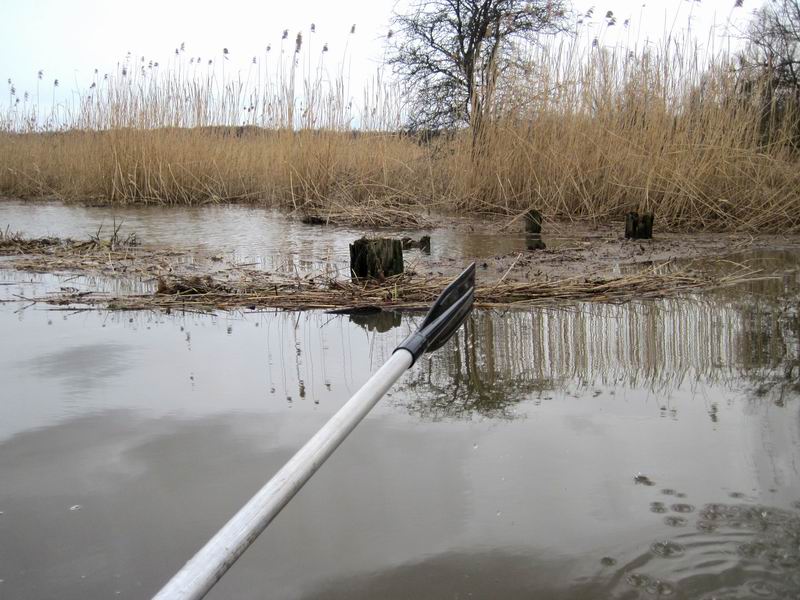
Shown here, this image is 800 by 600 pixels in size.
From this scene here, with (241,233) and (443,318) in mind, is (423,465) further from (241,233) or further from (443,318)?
(241,233)

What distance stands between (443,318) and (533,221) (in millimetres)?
3998

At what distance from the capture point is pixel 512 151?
6598mm

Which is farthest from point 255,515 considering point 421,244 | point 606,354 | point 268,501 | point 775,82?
point 775,82

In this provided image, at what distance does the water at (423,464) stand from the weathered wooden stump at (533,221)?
318 cm

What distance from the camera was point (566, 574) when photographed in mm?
1079

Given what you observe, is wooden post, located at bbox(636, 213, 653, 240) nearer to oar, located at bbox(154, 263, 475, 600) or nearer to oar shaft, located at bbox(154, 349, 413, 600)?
oar, located at bbox(154, 263, 475, 600)

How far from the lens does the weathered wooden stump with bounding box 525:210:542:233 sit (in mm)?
5602

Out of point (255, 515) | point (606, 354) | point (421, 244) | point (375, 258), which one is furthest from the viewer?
point (421, 244)

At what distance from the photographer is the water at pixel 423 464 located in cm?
109

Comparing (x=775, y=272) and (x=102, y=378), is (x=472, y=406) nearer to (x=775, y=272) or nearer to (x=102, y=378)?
(x=102, y=378)

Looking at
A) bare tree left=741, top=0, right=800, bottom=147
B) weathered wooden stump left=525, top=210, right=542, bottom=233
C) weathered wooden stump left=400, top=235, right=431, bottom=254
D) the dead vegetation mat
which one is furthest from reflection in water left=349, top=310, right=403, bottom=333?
bare tree left=741, top=0, right=800, bottom=147

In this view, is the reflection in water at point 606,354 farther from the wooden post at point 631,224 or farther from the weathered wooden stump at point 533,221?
the weathered wooden stump at point 533,221

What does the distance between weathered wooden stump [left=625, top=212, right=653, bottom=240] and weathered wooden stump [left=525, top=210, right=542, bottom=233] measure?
654 millimetres

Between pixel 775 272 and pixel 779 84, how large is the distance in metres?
4.26
